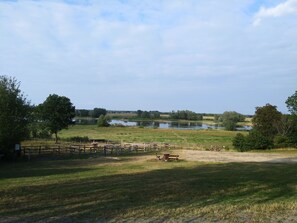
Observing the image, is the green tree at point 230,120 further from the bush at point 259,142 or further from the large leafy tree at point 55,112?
the bush at point 259,142

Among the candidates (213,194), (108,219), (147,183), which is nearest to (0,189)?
(147,183)

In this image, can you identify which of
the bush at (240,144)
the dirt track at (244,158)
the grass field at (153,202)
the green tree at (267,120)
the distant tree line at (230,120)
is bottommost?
the dirt track at (244,158)

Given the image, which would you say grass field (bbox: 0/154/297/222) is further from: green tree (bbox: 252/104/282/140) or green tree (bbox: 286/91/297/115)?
green tree (bbox: 286/91/297/115)

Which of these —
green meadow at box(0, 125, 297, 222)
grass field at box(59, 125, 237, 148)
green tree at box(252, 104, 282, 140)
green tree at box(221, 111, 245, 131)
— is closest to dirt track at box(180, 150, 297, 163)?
green tree at box(252, 104, 282, 140)

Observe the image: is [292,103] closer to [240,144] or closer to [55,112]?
[240,144]

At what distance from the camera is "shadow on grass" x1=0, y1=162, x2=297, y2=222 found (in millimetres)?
9633

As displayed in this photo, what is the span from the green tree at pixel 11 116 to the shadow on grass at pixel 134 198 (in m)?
17.6

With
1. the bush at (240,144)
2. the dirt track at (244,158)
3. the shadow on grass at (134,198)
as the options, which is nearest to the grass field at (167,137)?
the bush at (240,144)

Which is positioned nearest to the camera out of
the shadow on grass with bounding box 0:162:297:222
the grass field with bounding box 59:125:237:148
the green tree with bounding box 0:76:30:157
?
the shadow on grass with bounding box 0:162:297:222

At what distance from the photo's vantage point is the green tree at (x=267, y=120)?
5325 centimetres

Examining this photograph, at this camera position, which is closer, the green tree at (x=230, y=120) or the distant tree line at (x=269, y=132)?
the distant tree line at (x=269, y=132)

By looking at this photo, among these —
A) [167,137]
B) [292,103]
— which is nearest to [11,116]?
[292,103]

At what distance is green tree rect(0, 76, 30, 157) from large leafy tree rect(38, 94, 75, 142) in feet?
76.1

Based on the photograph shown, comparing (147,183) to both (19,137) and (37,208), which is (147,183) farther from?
(19,137)
